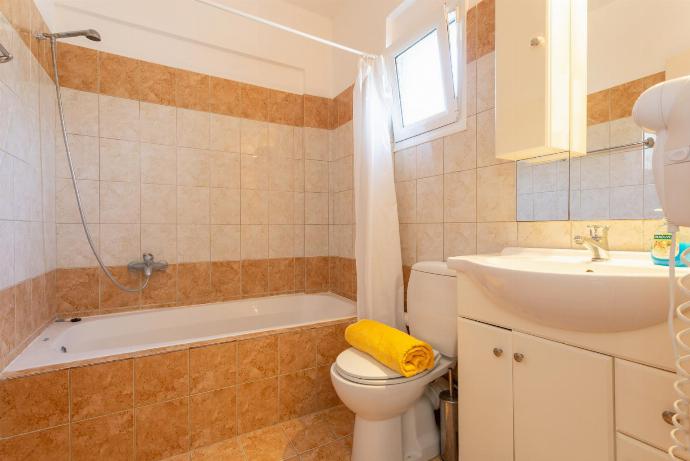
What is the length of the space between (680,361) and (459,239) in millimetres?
1042

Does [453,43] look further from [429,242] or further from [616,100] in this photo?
[429,242]

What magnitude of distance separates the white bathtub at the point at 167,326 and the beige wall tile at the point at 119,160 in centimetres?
87

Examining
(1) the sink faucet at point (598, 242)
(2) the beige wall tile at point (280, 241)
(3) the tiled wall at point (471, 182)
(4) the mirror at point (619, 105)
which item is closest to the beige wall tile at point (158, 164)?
(2) the beige wall tile at point (280, 241)

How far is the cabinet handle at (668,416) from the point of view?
0.73 meters

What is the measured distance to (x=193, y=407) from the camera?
158 centimetres

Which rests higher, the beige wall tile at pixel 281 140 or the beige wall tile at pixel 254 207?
the beige wall tile at pixel 281 140

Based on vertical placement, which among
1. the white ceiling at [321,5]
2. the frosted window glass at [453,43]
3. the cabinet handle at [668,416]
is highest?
the white ceiling at [321,5]

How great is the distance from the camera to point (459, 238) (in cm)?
172

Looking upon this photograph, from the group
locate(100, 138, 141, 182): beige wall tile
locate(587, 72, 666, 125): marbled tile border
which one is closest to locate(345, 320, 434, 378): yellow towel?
locate(587, 72, 666, 125): marbled tile border

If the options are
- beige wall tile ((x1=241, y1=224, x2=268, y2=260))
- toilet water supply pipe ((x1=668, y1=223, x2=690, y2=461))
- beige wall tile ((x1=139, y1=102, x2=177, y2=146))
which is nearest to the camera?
toilet water supply pipe ((x1=668, y1=223, x2=690, y2=461))

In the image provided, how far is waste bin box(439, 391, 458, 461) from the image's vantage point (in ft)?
4.80

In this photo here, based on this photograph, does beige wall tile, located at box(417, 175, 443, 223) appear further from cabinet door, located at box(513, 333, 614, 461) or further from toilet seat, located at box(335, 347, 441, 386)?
cabinet door, located at box(513, 333, 614, 461)

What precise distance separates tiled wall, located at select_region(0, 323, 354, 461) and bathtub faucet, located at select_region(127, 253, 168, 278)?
824mm

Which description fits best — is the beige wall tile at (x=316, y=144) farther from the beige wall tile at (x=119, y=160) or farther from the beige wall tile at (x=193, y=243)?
the beige wall tile at (x=119, y=160)
